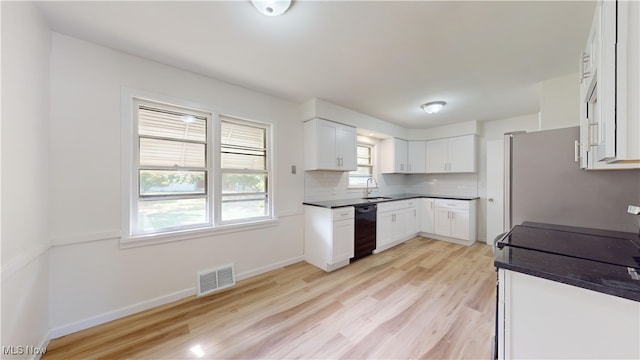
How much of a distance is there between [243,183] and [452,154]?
4.25 m

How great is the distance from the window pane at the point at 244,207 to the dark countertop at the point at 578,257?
2.65m

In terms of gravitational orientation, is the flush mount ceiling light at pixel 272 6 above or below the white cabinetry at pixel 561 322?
above

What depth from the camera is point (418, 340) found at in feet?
6.01

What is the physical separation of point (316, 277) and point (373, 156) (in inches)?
122

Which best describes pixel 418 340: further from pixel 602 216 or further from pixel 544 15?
pixel 544 15

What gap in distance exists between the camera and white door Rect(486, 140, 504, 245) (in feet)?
13.7

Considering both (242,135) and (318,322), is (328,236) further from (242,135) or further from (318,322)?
(242,135)

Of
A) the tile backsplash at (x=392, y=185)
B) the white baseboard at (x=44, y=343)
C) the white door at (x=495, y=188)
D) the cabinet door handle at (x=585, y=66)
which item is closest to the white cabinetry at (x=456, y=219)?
the white door at (x=495, y=188)

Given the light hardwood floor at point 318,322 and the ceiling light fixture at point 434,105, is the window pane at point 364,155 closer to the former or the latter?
the ceiling light fixture at point 434,105

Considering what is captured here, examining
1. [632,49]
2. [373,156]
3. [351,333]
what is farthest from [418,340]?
[373,156]

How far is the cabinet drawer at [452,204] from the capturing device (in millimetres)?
4383

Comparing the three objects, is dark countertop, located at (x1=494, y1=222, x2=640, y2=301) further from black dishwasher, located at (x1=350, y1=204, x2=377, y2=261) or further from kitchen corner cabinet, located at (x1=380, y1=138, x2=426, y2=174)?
kitchen corner cabinet, located at (x1=380, y1=138, x2=426, y2=174)

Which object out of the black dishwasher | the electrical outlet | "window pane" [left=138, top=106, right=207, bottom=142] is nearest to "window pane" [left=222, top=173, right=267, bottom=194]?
"window pane" [left=138, top=106, right=207, bottom=142]

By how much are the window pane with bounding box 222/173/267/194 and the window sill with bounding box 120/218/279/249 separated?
0.44 meters
